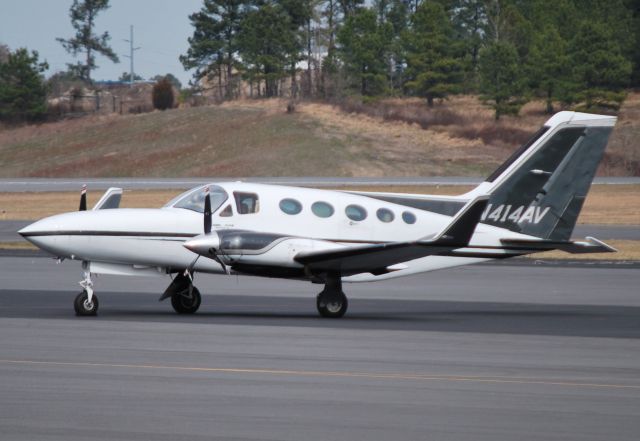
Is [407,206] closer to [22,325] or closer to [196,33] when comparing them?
[22,325]

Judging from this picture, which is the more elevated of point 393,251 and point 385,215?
point 385,215

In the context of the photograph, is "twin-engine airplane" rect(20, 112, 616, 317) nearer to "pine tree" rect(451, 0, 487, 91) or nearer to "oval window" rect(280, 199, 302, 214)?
"oval window" rect(280, 199, 302, 214)

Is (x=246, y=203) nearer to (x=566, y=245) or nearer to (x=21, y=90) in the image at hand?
(x=566, y=245)

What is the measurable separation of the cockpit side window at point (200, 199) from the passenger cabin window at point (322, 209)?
60.8 inches

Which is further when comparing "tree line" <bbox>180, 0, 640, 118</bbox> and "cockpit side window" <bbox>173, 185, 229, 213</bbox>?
"tree line" <bbox>180, 0, 640, 118</bbox>

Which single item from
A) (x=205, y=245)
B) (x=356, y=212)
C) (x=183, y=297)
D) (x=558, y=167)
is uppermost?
(x=558, y=167)

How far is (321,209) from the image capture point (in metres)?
19.8

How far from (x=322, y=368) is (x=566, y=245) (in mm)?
8030

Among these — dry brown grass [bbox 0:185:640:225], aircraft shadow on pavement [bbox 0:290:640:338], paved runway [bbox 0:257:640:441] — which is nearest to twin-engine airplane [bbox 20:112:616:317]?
aircraft shadow on pavement [bbox 0:290:640:338]

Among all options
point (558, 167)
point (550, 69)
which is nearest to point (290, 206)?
point (558, 167)

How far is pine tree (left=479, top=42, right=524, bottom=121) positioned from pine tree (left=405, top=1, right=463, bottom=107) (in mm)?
4515

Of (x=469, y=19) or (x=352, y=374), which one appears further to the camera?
(x=469, y=19)

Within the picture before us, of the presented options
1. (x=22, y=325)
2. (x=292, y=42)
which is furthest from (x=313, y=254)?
(x=292, y=42)

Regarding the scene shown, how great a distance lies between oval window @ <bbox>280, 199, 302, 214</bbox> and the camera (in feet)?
64.2
